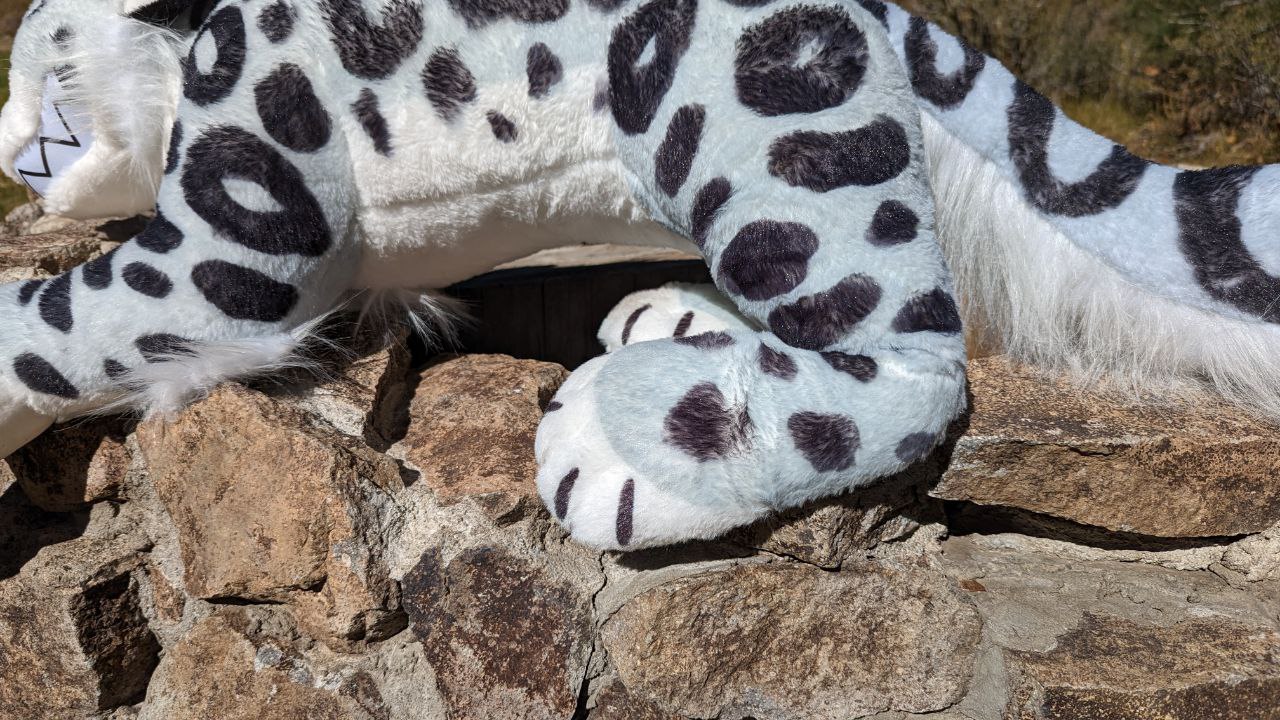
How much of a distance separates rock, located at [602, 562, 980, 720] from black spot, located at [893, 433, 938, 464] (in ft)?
0.76

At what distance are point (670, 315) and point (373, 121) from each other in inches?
18.1

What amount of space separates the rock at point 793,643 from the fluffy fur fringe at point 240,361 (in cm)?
49

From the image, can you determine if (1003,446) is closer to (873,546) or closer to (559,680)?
(873,546)

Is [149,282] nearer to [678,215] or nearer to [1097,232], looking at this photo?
[678,215]

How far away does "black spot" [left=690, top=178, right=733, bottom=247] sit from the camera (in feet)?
3.18

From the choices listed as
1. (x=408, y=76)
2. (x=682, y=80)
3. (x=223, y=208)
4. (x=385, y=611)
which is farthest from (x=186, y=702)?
(x=682, y=80)

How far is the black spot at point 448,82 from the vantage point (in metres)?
1.04

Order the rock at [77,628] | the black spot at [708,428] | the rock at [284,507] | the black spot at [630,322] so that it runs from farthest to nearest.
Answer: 1. the black spot at [630,322]
2. the rock at [77,628]
3. the rock at [284,507]
4. the black spot at [708,428]

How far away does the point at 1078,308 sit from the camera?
3.60 feet

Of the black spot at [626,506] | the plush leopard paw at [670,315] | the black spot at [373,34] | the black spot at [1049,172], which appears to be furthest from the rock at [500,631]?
the black spot at [1049,172]

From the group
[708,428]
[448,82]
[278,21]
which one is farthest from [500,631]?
[278,21]

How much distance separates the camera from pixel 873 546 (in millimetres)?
1146

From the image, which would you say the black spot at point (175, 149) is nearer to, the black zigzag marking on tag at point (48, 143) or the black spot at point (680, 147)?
the black zigzag marking on tag at point (48, 143)

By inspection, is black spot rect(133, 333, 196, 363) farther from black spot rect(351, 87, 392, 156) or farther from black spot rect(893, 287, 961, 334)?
black spot rect(893, 287, 961, 334)
